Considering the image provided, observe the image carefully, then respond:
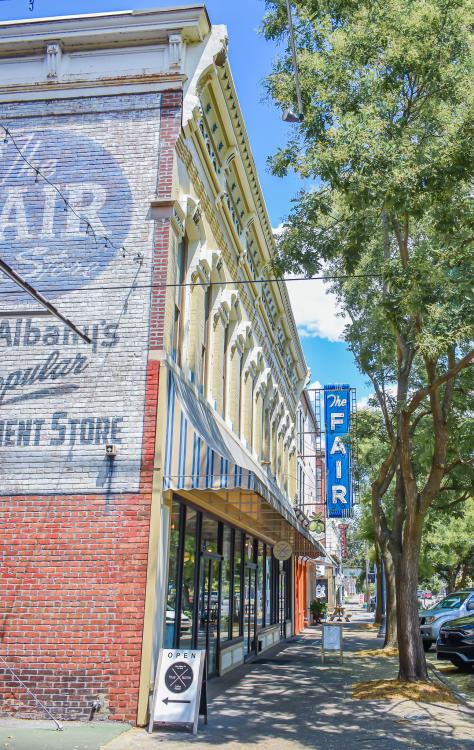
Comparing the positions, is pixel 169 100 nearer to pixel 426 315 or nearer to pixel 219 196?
pixel 219 196

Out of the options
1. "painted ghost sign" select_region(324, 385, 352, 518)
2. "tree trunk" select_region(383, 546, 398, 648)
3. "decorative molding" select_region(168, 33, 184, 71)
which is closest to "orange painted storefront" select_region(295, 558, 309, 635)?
"painted ghost sign" select_region(324, 385, 352, 518)

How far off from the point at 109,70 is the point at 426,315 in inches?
262

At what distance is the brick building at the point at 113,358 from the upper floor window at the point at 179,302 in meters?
0.05

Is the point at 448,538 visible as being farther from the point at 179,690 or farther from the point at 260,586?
the point at 179,690

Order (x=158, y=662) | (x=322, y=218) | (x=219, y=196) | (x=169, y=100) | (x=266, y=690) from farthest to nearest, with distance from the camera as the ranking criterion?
1. (x=322, y=218)
2. (x=219, y=196)
3. (x=266, y=690)
4. (x=169, y=100)
5. (x=158, y=662)

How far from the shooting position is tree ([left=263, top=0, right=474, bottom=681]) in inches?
418

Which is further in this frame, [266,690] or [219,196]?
[219,196]

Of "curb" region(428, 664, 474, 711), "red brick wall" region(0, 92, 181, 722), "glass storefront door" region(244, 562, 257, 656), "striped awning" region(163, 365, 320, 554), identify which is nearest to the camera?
"red brick wall" region(0, 92, 181, 722)

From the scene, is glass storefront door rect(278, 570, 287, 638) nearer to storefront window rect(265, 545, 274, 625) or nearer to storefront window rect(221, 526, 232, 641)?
storefront window rect(265, 545, 274, 625)

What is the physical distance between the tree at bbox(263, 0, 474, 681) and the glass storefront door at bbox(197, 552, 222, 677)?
3.60 m

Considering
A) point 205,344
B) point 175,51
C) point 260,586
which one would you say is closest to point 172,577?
point 205,344

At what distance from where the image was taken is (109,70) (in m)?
11.7

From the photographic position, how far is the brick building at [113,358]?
9.30 m

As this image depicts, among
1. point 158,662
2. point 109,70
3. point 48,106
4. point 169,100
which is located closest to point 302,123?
point 169,100
